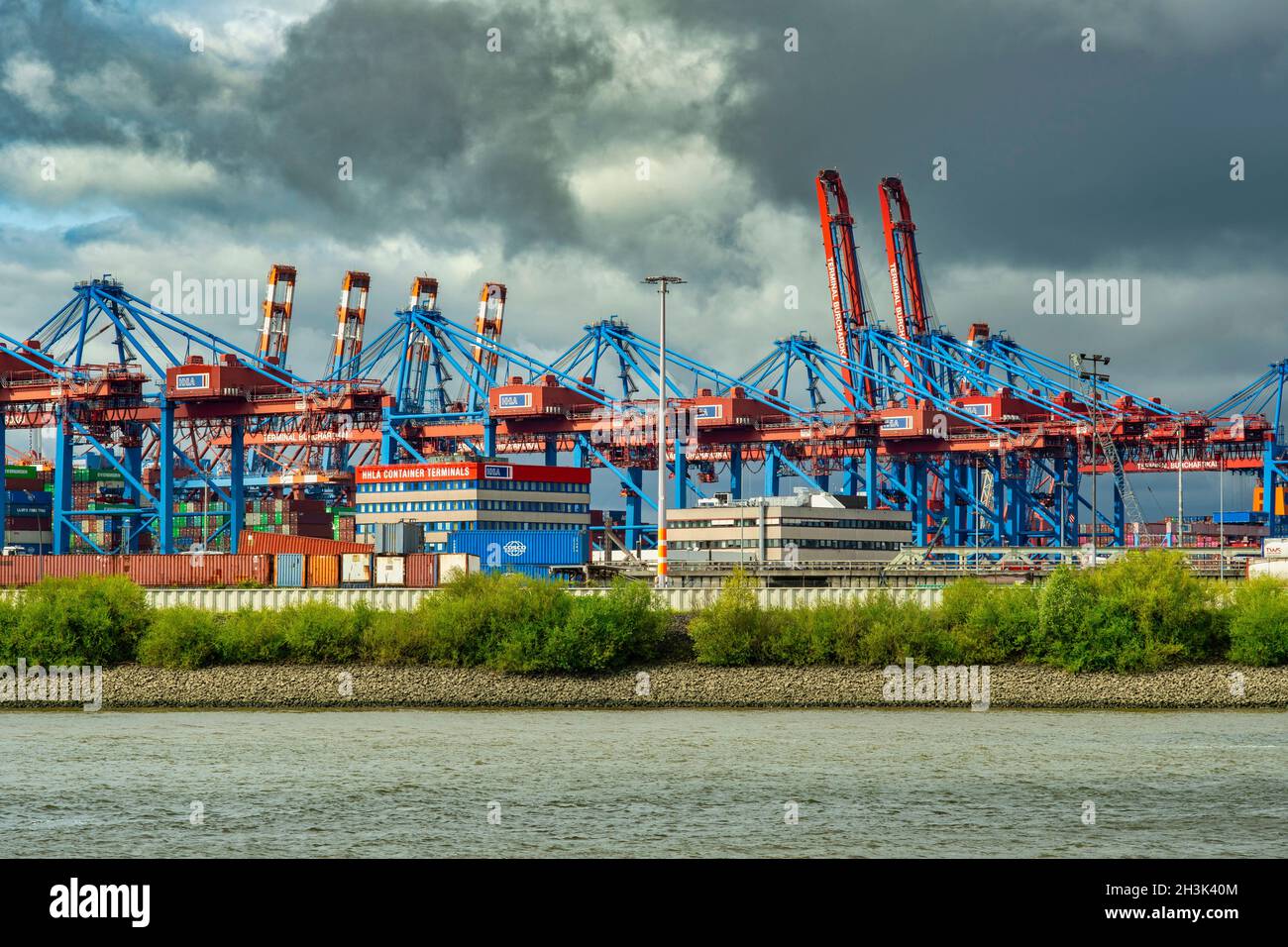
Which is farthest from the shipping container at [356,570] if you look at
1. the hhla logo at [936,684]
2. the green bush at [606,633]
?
the hhla logo at [936,684]

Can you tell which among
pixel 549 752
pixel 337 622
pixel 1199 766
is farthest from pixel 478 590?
pixel 1199 766

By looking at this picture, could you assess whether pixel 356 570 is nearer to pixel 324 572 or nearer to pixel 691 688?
pixel 324 572

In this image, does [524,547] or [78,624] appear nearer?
[78,624]

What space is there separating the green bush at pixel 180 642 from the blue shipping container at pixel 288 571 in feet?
70.5

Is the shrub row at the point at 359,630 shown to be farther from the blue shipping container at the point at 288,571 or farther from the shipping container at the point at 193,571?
the blue shipping container at the point at 288,571

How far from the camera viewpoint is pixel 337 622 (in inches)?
2598

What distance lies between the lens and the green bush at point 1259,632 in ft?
202

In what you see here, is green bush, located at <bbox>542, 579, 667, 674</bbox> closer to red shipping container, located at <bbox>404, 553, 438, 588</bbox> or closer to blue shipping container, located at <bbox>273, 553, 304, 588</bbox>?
red shipping container, located at <bbox>404, 553, 438, 588</bbox>

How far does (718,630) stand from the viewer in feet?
207

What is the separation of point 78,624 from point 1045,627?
3924cm

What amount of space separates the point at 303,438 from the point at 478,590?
4444 inches

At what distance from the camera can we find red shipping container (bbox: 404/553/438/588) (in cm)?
8800

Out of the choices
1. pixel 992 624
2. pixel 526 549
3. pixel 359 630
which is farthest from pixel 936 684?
pixel 526 549
